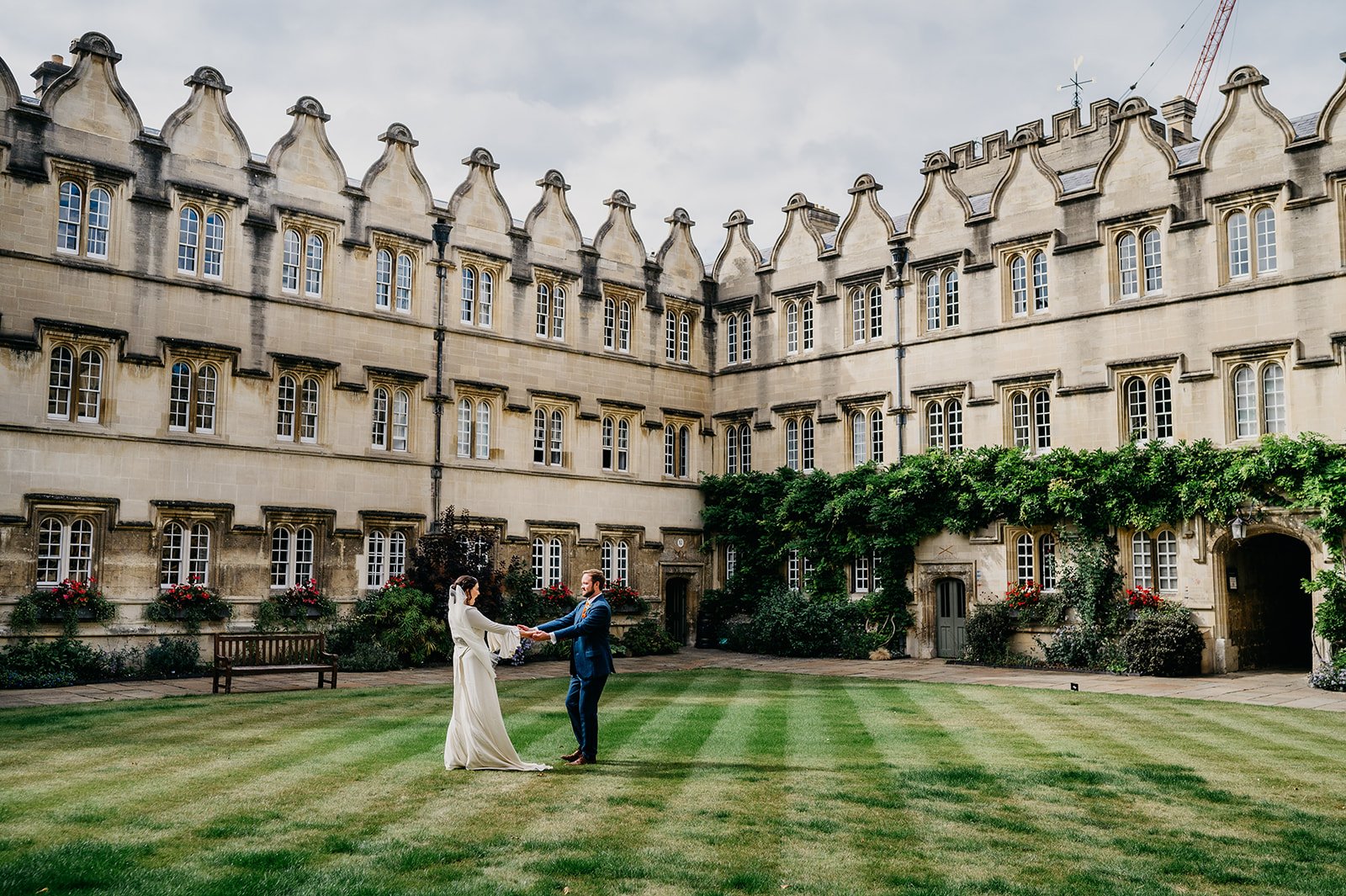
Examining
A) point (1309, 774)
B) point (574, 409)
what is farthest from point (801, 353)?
point (1309, 774)

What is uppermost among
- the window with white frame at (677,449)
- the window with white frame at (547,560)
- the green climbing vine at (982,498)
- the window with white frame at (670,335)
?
the window with white frame at (670,335)

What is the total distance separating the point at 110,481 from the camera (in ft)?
75.2

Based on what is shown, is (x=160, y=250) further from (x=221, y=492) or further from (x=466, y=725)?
(x=466, y=725)

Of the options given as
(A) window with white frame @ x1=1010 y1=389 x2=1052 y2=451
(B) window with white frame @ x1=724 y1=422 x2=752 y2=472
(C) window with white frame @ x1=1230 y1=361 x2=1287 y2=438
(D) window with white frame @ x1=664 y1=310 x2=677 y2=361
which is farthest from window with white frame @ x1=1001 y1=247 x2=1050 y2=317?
(D) window with white frame @ x1=664 y1=310 x2=677 y2=361

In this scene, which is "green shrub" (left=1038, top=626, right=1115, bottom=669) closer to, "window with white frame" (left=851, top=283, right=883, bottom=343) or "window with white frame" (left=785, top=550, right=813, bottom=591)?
"window with white frame" (left=785, top=550, right=813, bottom=591)

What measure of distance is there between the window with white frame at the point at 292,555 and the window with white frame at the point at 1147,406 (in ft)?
61.3

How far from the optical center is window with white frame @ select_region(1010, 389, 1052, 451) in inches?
1076

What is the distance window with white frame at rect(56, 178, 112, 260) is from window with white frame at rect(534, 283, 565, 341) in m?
10.7

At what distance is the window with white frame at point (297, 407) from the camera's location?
84.5 feet

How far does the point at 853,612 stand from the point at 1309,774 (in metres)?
18.2

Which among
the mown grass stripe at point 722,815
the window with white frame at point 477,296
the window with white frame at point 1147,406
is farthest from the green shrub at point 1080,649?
the window with white frame at point 477,296

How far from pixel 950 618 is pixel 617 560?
30.0 ft

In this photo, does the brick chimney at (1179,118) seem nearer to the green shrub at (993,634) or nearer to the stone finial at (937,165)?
the stone finial at (937,165)

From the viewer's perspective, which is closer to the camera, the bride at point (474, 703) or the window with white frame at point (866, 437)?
the bride at point (474, 703)
